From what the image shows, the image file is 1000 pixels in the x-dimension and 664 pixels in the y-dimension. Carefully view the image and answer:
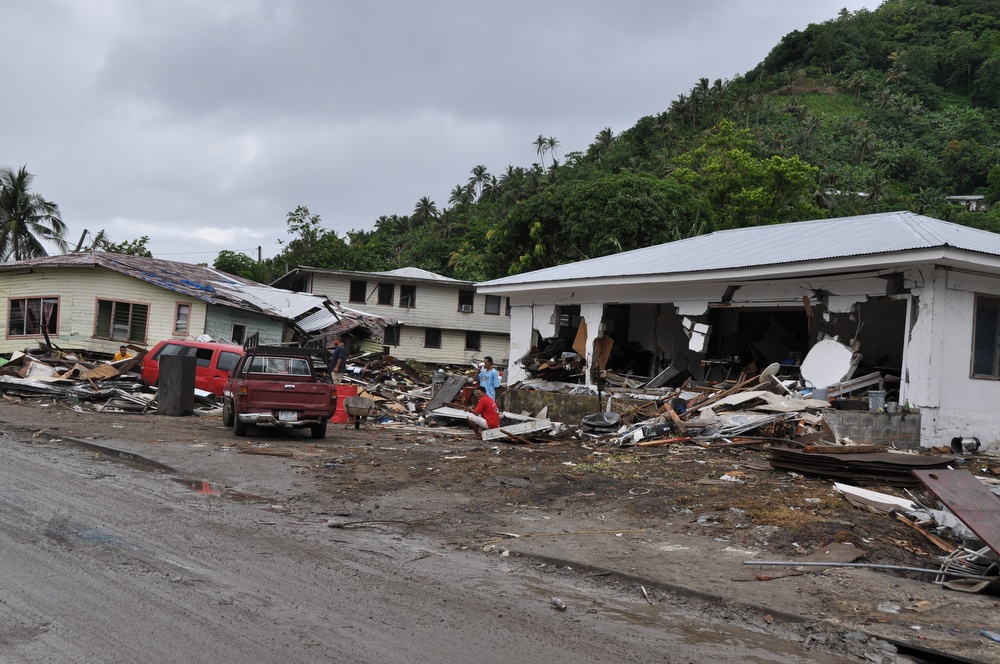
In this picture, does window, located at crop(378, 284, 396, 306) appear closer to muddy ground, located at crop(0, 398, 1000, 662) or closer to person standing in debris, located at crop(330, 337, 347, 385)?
person standing in debris, located at crop(330, 337, 347, 385)

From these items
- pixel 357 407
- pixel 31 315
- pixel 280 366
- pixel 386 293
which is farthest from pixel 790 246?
→ pixel 386 293

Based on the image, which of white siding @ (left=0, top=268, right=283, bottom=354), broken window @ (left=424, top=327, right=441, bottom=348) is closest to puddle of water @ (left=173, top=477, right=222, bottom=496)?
white siding @ (left=0, top=268, right=283, bottom=354)

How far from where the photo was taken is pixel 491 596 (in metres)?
6.21

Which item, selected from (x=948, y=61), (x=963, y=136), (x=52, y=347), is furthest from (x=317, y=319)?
(x=948, y=61)

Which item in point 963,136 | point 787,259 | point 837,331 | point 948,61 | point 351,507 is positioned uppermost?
point 948,61

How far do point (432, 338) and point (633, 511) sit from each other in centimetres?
4110

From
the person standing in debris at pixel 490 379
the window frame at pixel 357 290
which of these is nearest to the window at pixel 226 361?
the person standing in debris at pixel 490 379

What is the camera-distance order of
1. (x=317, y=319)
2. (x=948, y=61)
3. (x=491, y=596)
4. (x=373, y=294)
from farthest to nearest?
(x=948, y=61)
(x=373, y=294)
(x=317, y=319)
(x=491, y=596)

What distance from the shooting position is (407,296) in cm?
4912

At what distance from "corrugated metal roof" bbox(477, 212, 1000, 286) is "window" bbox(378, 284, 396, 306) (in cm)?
2334

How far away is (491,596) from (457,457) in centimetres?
816

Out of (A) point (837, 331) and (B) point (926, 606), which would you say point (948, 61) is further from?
(B) point (926, 606)

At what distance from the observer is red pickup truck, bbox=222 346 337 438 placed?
16203 millimetres

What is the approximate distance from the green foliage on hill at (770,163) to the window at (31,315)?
22.9 meters
